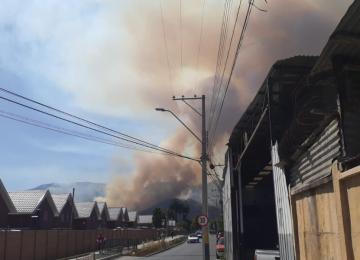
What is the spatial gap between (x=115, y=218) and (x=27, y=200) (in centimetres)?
3194

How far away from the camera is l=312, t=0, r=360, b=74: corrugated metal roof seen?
630 centimetres

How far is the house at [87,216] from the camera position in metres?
51.9

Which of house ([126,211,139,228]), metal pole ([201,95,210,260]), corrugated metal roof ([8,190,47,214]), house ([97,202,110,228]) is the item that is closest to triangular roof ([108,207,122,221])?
house ([97,202,110,228])

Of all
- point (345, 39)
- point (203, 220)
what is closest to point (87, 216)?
point (203, 220)

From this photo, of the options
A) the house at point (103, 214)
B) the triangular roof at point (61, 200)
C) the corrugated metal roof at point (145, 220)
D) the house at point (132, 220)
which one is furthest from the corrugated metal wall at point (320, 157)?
the corrugated metal roof at point (145, 220)

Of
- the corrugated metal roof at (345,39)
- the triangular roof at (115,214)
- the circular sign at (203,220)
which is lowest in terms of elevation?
the circular sign at (203,220)

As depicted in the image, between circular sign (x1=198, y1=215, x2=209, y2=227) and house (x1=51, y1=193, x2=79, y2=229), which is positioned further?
house (x1=51, y1=193, x2=79, y2=229)

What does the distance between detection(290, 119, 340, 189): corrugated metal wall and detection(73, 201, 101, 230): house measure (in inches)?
1852

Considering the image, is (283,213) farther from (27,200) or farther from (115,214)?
(115,214)

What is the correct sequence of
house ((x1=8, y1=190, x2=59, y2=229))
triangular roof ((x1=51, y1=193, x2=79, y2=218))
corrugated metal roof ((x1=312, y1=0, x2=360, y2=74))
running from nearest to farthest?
corrugated metal roof ((x1=312, y1=0, x2=360, y2=74))
house ((x1=8, y1=190, x2=59, y2=229))
triangular roof ((x1=51, y1=193, x2=79, y2=218))

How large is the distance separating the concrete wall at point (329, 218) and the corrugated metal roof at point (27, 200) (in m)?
33.0

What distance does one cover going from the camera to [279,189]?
10.8 m

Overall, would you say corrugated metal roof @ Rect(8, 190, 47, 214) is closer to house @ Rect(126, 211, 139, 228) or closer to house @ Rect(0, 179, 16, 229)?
house @ Rect(0, 179, 16, 229)

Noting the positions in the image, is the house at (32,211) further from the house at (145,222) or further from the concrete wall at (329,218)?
the house at (145,222)
